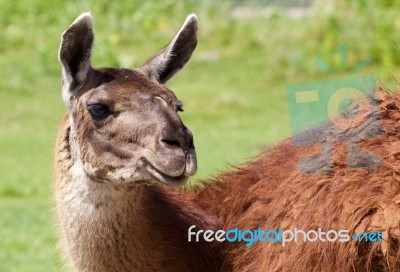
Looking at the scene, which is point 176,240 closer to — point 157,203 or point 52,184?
point 157,203

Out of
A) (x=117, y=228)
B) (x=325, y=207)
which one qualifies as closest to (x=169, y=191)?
(x=117, y=228)

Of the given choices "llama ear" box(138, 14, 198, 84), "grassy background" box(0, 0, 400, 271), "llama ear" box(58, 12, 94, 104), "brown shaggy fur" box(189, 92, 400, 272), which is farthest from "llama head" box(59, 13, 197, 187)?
"grassy background" box(0, 0, 400, 271)

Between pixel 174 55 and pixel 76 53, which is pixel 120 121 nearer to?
pixel 76 53

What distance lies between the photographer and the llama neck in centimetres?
450

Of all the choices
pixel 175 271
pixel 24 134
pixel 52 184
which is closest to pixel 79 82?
pixel 52 184

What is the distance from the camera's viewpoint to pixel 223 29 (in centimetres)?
1988

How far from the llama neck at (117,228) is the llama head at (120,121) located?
95 mm

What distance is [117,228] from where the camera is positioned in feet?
14.8

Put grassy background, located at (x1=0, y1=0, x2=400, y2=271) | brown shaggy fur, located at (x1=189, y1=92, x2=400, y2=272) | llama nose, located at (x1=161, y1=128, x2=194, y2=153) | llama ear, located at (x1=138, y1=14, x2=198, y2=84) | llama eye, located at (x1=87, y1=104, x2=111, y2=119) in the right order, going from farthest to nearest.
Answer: grassy background, located at (x1=0, y1=0, x2=400, y2=271), llama ear, located at (x1=138, y1=14, x2=198, y2=84), llama eye, located at (x1=87, y1=104, x2=111, y2=119), llama nose, located at (x1=161, y1=128, x2=194, y2=153), brown shaggy fur, located at (x1=189, y1=92, x2=400, y2=272)

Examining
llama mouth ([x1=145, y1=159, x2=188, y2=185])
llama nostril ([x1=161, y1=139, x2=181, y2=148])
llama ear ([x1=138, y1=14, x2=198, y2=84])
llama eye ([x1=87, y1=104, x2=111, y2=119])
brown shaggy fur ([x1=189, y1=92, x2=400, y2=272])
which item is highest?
llama ear ([x1=138, y1=14, x2=198, y2=84])

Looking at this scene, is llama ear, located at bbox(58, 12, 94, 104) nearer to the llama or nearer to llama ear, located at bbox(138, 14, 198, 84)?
the llama

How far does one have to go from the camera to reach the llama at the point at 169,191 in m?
4.05

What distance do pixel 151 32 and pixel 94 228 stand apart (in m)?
15.9

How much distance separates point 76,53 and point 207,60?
14648 mm
